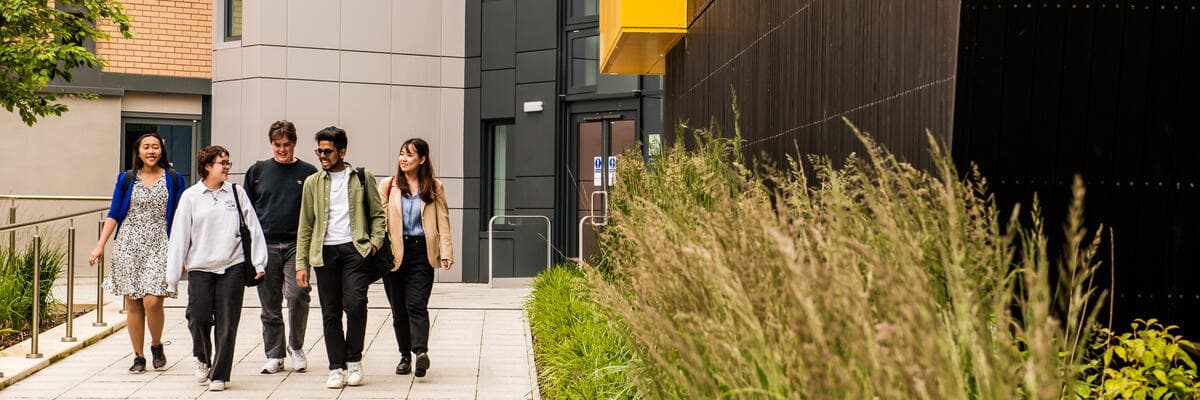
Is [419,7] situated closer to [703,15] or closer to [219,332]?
[703,15]

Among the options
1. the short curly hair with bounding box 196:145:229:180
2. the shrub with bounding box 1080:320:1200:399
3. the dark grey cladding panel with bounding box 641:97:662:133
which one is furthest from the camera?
the dark grey cladding panel with bounding box 641:97:662:133

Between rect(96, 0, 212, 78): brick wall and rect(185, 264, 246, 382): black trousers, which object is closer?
rect(185, 264, 246, 382): black trousers

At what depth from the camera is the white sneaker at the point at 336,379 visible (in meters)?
7.76

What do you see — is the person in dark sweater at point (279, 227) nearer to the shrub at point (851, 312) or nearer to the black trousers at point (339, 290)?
the black trousers at point (339, 290)

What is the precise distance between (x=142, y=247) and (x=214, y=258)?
3.14 ft

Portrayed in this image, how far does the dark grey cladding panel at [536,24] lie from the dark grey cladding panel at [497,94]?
1.60 feet

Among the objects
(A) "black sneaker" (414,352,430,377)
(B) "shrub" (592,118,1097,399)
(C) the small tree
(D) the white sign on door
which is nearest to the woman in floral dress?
(A) "black sneaker" (414,352,430,377)

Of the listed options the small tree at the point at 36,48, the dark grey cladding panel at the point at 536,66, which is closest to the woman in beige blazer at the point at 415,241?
the small tree at the point at 36,48

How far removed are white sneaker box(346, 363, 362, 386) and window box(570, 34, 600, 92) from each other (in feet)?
36.6

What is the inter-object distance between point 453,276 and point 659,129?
4.22 metres

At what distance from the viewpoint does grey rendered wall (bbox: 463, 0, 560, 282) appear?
19219mm

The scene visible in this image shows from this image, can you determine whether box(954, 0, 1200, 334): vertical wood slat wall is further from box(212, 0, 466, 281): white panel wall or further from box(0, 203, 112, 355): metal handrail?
box(212, 0, 466, 281): white panel wall

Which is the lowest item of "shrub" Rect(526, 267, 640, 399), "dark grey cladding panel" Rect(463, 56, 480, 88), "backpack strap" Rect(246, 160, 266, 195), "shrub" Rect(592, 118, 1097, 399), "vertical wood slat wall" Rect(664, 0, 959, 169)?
"shrub" Rect(526, 267, 640, 399)

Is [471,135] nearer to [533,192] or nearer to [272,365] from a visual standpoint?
[533,192]
